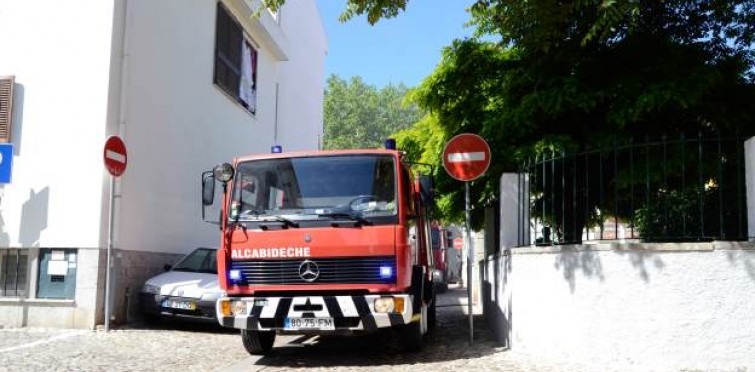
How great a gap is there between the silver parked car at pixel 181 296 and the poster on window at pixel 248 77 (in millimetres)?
7873

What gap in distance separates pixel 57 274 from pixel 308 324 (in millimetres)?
5480

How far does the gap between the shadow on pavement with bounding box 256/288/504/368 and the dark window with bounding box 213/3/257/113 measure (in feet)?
27.1

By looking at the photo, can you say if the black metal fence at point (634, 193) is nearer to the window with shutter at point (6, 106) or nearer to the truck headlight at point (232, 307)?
the truck headlight at point (232, 307)

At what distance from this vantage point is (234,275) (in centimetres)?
782

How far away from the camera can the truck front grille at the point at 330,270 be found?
7523mm

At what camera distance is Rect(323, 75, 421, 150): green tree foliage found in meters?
67.6

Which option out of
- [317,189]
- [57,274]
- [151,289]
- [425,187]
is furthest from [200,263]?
[425,187]

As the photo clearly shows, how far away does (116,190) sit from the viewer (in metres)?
11.4

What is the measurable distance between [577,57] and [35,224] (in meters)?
8.55

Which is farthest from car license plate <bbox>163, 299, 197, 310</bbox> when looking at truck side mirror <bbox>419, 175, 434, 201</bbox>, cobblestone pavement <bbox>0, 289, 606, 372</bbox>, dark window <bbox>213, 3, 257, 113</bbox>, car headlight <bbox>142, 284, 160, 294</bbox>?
dark window <bbox>213, 3, 257, 113</bbox>

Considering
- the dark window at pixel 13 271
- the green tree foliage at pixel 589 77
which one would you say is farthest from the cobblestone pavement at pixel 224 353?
the green tree foliage at pixel 589 77

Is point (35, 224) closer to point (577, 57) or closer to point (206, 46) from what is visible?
point (206, 46)

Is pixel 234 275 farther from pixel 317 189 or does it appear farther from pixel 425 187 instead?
pixel 425 187

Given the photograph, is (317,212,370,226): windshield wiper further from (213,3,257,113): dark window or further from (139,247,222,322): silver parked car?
(213,3,257,113): dark window
